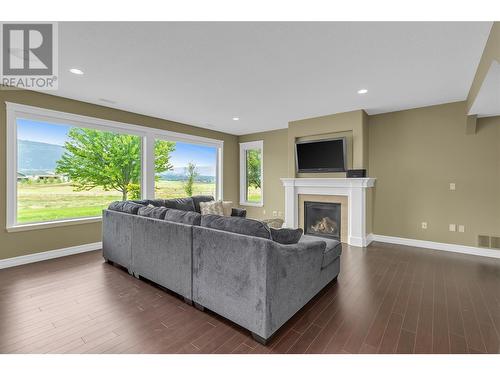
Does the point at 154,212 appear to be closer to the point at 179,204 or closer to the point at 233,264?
the point at 233,264

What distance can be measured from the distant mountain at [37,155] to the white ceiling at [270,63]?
3.04ft

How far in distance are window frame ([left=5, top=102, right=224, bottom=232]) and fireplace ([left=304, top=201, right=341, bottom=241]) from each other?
3.43 meters

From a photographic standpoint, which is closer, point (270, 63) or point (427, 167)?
point (270, 63)

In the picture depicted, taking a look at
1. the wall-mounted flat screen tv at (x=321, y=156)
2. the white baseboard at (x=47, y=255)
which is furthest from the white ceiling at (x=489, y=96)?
the white baseboard at (x=47, y=255)

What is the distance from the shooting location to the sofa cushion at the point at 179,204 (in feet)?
14.5

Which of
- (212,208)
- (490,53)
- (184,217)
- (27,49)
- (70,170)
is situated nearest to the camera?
(490,53)

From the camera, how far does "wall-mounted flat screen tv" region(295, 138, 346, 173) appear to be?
4800mm

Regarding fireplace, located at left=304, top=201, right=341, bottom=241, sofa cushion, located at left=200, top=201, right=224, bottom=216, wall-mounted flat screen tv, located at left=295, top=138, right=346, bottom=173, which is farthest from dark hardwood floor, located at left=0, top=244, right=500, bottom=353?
wall-mounted flat screen tv, located at left=295, top=138, right=346, bottom=173

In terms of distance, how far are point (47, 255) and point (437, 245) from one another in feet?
22.6

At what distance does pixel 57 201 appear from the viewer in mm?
4027

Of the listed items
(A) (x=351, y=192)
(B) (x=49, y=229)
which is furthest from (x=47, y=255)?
(A) (x=351, y=192)

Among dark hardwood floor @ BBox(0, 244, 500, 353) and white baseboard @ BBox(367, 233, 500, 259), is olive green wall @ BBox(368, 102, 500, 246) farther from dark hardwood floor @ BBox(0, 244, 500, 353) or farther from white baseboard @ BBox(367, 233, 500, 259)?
dark hardwood floor @ BBox(0, 244, 500, 353)

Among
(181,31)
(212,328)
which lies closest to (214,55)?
(181,31)
